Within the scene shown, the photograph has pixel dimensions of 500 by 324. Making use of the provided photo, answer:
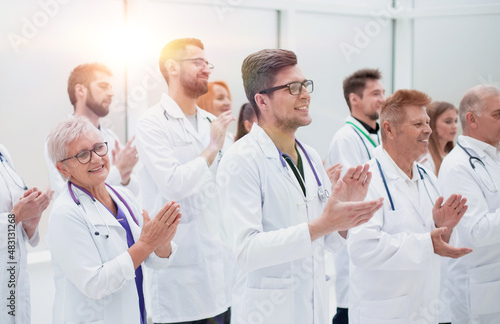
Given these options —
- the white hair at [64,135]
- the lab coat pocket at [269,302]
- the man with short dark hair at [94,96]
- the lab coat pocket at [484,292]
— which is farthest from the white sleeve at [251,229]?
the man with short dark hair at [94,96]

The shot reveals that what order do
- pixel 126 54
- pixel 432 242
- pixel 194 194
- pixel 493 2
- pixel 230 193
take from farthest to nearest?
pixel 493 2 < pixel 126 54 < pixel 194 194 < pixel 432 242 < pixel 230 193

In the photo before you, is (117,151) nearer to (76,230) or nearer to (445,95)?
(76,230)

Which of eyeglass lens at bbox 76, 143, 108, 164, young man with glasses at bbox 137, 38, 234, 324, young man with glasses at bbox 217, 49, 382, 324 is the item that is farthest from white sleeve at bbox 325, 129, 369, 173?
eyeglass lens at bbox 76, 143, 108, 164

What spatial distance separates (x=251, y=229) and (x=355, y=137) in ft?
6.21

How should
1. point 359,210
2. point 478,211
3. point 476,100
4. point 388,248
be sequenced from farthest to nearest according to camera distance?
point 476,100 → point 478,211 → point 388,248 → point 359,210

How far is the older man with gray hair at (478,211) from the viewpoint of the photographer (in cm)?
274

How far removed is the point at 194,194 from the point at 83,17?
1995 mm

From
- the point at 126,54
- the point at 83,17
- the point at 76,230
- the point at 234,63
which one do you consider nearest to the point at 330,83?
the point at 234,63

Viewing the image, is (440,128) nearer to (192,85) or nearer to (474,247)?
(474,247)

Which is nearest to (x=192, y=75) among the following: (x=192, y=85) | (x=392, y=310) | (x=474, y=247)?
(x=192, y=85)

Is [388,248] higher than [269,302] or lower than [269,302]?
higher

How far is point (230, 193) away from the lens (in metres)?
2.08

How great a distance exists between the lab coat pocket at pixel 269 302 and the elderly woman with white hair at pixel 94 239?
0.41 m

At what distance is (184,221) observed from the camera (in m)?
2.94
